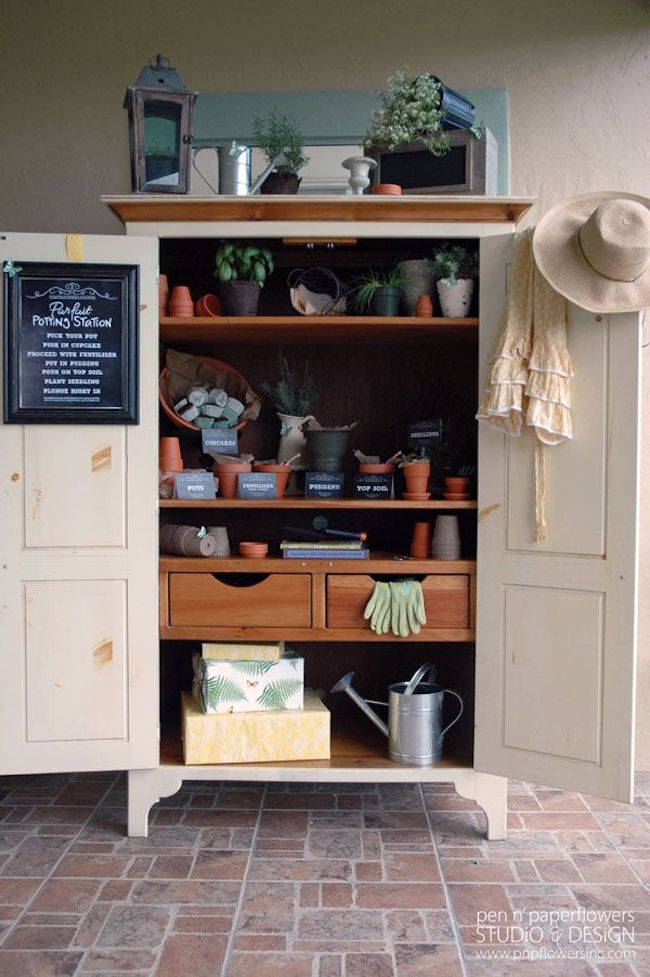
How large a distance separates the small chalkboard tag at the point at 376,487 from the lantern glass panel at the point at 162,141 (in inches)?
51.3

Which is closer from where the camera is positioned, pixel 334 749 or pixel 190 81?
pixel 334 749

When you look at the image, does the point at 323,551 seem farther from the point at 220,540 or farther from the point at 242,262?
the point at 242,262

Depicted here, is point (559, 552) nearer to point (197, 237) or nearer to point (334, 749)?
point (334, 749)

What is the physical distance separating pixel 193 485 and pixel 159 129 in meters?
1.29

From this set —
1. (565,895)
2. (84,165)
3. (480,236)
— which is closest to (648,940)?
(565,895)

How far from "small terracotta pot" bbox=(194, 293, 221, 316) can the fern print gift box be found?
1320mm

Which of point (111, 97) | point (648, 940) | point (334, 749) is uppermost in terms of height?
point (111, 97)

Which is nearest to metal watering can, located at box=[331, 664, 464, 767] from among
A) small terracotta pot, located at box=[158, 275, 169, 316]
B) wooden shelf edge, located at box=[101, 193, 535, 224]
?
small terracotta pot, located at box=[158, 275, 169, 316]

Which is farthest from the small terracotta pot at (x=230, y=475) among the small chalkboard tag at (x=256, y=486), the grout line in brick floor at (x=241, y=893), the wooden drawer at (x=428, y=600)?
the grout line in brick floor at (x=241, y=893)

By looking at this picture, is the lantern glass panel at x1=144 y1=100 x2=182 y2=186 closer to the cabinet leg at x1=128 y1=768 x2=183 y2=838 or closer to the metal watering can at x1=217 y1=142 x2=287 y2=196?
the metal watering can at x1=217 y1=142 x2=287 y2=196

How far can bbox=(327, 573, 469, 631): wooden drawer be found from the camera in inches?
132

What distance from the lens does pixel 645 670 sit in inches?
159

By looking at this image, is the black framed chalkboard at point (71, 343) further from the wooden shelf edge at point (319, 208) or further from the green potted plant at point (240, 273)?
the green potted plant at point (240, 273)

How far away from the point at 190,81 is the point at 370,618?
2466mm
